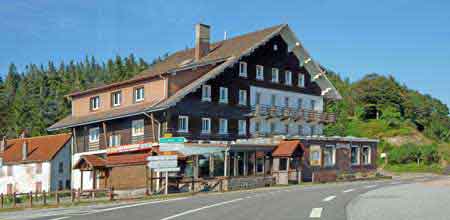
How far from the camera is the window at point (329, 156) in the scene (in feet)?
173

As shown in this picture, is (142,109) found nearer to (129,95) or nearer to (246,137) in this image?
(129,95)

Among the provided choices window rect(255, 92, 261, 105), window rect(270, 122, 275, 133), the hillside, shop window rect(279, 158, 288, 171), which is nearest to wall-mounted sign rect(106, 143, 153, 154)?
shop window rect(279, 158, 288, 171)

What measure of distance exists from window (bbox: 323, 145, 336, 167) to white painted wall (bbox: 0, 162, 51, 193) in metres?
25.8

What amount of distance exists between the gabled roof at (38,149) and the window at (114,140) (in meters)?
10.3

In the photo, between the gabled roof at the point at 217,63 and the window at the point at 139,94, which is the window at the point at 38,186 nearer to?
the gabled roof at the point at 217,63

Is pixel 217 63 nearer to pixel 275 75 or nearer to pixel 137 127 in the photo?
pixel 275 75

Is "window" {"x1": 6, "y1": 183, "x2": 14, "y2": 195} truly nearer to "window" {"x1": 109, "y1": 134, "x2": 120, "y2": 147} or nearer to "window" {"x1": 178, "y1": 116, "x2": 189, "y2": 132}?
"window" {"x1": 109, "y1": 134, "x2": 120, "y2": 147}

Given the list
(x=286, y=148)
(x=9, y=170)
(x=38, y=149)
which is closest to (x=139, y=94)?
(x=286, y=148)

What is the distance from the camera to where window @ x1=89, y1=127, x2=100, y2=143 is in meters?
54.7

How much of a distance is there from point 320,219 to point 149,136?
116 feet

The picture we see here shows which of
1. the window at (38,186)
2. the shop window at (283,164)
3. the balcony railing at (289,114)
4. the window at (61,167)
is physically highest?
the balcony railing at (289,114)

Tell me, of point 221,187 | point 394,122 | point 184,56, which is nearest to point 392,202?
point 221,187

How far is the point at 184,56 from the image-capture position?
200 ft

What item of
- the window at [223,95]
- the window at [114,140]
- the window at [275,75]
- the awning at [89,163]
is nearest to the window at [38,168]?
the window at [114,140]
